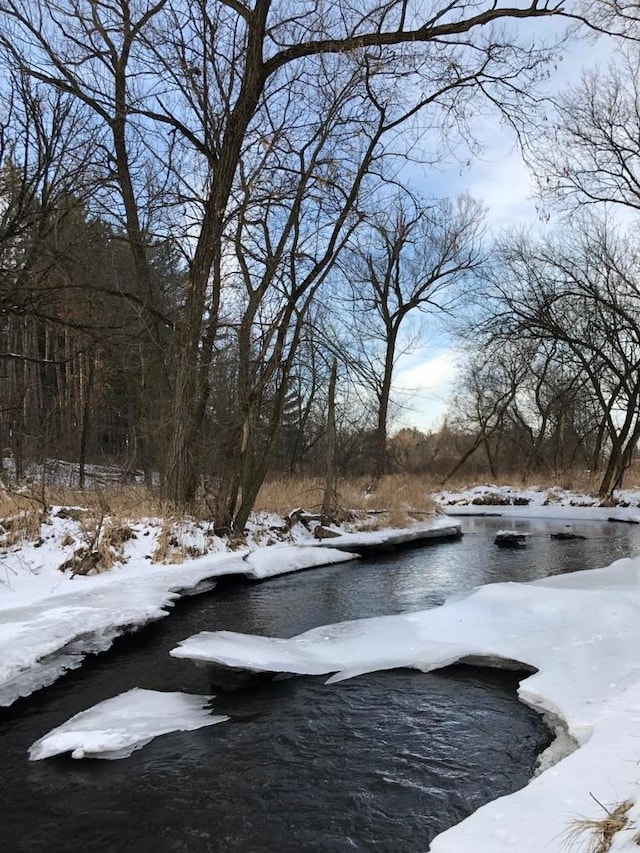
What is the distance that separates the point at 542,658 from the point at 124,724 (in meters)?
3.44

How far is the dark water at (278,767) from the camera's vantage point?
10.3 ft

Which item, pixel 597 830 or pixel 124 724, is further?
pixel 124 724

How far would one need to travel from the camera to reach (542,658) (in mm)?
5246

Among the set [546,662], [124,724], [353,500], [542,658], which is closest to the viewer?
[124,724]

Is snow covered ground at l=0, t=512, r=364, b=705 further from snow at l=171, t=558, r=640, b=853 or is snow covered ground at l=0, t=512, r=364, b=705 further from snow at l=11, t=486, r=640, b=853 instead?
snow at l=171, t=558, r=640, b=853

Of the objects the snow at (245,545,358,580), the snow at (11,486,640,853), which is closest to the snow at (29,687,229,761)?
the snow at (11,486,640,853)

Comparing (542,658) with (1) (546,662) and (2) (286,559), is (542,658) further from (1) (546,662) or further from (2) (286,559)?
(2) (286,559)

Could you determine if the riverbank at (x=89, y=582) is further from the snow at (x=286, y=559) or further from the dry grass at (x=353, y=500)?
the dry grass at (x=353, y=500)

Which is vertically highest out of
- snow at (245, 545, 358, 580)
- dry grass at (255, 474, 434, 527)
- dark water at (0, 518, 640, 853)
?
dry grass at (255, 474, 434, 527)

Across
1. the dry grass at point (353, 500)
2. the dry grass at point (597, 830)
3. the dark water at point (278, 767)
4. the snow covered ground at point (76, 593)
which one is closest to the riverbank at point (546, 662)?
the dry grass at point (597, 830)

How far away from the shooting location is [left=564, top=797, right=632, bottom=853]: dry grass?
84.3 inches

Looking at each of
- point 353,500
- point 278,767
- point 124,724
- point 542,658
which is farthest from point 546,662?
point 353,500

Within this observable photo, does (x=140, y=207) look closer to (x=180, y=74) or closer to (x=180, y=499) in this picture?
(x=180, y=74)

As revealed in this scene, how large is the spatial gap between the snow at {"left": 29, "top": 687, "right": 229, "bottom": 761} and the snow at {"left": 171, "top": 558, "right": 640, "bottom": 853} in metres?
0.50
